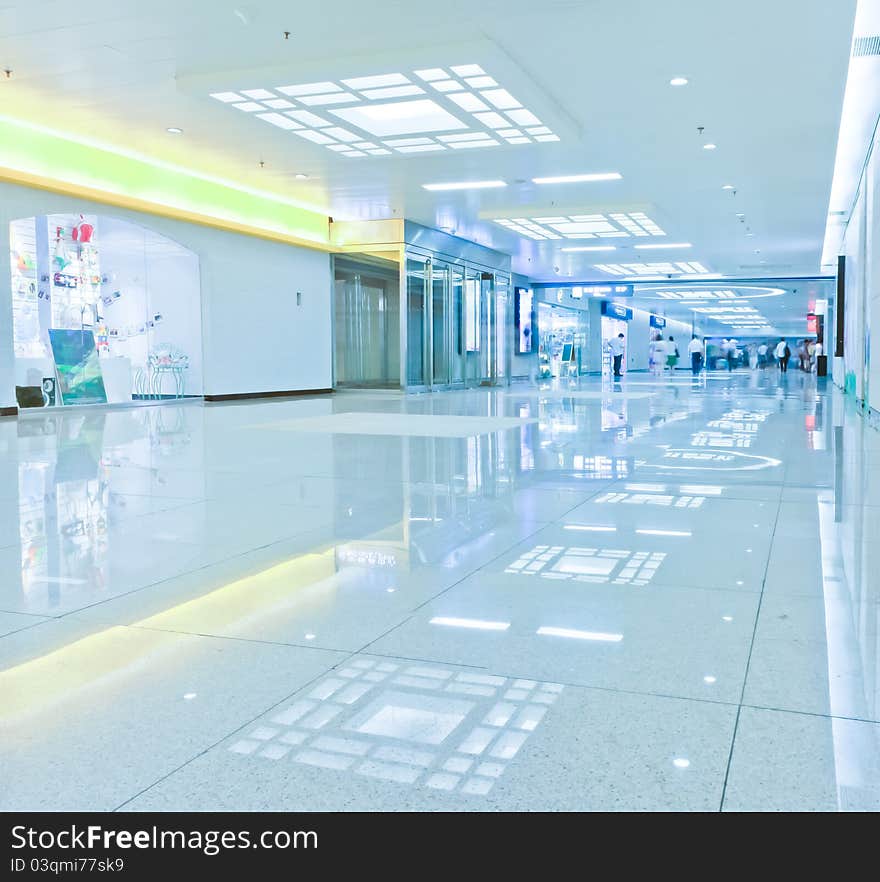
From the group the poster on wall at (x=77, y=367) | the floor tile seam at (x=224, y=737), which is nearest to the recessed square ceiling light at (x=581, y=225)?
the poster on wall at (x=77, y=367)

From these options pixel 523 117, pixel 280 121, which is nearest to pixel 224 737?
pixel 523 117

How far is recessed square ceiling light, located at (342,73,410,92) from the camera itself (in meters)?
12.5

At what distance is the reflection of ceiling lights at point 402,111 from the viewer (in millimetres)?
12781

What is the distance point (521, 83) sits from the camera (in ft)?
41.7

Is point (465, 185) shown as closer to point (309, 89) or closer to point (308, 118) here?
point (308, 118)

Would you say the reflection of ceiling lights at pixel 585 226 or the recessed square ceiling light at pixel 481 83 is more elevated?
the reflection of ceiling lights at pixel 585 226

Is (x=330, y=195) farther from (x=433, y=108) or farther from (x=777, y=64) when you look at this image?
(x=777, y=64)

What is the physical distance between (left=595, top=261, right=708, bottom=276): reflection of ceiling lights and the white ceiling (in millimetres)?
15279

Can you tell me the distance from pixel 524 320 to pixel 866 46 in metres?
31.6

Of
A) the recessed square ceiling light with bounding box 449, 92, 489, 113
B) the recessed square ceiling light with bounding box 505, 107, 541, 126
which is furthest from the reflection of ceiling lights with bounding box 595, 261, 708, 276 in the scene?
the recessed square ceiling light with bounding box 449, 92, 489, 113

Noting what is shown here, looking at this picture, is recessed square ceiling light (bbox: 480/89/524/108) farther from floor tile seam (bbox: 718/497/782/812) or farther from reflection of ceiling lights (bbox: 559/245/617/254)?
reflection of ceiling lights (bbox: 559/245/617/254)

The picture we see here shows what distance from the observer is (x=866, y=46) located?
480 inches

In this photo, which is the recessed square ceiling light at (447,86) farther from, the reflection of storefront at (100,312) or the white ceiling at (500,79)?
the reflection of storefront at (100,312)

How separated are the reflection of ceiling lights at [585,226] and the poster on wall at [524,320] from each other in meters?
12.7
